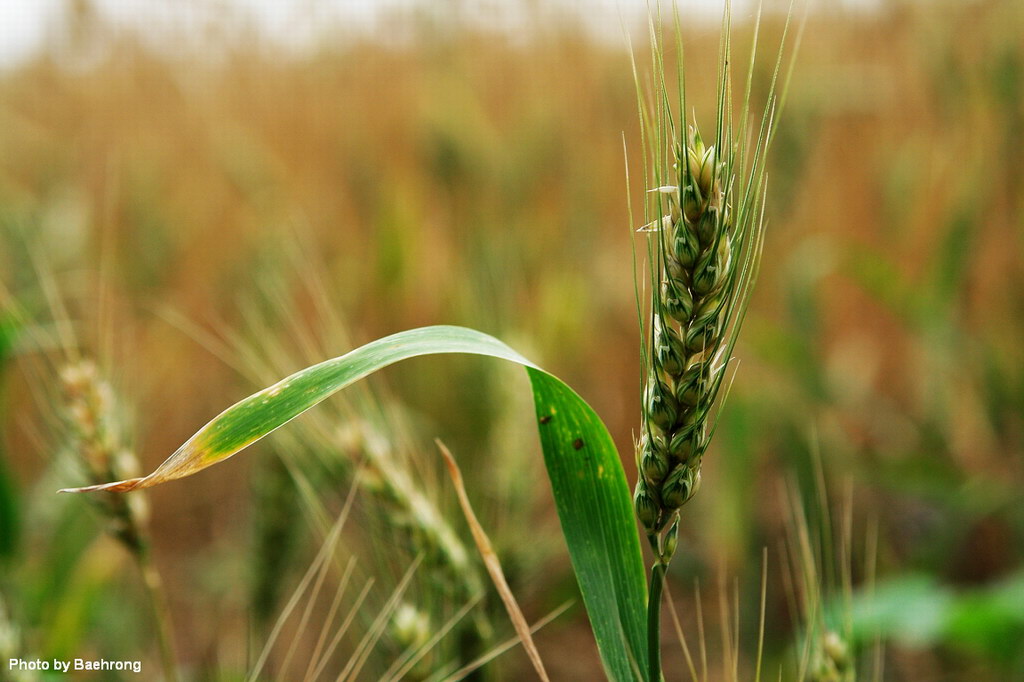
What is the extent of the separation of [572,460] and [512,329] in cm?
86

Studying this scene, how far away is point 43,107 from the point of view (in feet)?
10.9

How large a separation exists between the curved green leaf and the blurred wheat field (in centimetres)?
23

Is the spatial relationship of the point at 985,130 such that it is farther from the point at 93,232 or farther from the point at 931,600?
the point at 93,232

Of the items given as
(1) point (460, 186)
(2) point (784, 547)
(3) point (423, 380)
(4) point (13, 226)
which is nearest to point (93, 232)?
(4) point (13, 226)

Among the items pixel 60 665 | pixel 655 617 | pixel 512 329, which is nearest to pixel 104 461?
pixel 60 665

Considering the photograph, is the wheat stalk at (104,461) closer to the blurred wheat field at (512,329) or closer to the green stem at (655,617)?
the blurred wheat field at (512,329)

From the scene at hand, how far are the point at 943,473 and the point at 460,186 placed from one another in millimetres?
1378

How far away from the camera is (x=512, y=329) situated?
1309mm

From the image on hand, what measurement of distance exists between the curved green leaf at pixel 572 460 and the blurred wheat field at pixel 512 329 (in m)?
0.23

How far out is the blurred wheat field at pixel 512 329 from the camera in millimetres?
949

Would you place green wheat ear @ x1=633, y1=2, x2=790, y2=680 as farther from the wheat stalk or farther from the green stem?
the wheat stalk

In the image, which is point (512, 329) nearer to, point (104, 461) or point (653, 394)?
point (104, 461)

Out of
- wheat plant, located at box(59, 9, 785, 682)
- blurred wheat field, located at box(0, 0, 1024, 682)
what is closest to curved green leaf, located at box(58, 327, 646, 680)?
wheat plant, located at box(59, 9, 785, 682)

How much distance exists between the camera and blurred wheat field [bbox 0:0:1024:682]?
3.11 feet
